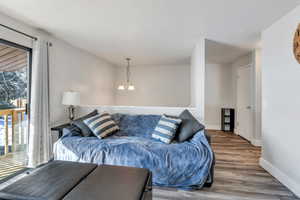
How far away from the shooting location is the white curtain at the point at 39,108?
2.57 m

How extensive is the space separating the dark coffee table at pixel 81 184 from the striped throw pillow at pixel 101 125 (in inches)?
43.9

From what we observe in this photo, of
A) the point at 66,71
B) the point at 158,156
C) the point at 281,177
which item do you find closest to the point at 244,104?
the point at 281,177

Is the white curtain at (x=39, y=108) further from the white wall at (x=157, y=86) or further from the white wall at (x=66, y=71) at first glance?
the white wall at (x=157, y=86)

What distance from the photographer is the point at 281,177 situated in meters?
2.26

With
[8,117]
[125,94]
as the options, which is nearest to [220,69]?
[125,94]

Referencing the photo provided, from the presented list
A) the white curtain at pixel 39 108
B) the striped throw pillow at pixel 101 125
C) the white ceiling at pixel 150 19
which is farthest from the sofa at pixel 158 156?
A: the white ceiling at pixel 150 19

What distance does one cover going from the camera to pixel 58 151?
2.45m

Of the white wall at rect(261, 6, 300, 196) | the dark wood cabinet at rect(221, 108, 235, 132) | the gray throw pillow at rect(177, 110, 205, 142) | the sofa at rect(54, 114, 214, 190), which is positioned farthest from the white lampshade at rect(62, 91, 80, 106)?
the dark wood cabinet at rect(221, 108, 235, 132)

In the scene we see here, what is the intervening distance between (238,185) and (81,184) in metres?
2.01

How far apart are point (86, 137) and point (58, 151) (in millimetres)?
433

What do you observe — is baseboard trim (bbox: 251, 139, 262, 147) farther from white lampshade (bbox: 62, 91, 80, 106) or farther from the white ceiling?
white lampshade (bbox: 62, 91, 80, 106)

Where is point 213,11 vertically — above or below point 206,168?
above

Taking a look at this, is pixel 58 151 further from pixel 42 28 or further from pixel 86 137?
pixel 42 28

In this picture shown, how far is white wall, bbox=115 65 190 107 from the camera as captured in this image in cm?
580
